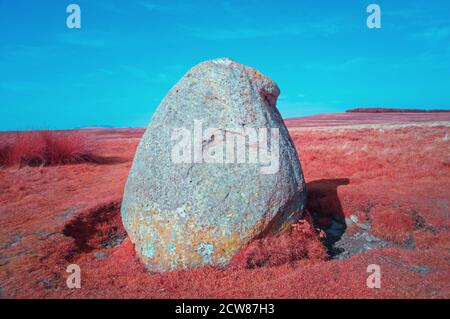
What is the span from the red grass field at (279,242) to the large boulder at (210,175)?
23cm

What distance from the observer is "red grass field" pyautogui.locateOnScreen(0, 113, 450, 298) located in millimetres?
3189

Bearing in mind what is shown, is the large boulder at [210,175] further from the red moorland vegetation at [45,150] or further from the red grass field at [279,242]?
the red moorland vegetation at [45,150]

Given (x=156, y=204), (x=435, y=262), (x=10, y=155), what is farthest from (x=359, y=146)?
(x=10, y=155)

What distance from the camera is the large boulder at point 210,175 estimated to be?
12.5ft

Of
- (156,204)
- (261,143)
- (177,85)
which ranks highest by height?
(177,85)

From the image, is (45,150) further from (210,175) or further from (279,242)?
(279,242)

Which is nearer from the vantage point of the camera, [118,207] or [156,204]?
[156,204]

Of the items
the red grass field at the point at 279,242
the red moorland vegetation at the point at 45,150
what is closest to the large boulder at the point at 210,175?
the red grass field at the point at 279,242

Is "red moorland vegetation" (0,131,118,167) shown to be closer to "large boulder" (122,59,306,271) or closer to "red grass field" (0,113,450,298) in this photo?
"red grass field" (0,113,450,298)

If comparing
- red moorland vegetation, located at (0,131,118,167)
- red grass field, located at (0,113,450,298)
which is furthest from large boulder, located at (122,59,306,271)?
red moorland vegetation, located at (0,131,118,167)
